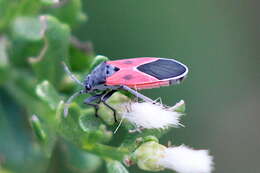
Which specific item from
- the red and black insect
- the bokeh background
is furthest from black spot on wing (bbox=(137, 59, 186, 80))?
the bokeh background

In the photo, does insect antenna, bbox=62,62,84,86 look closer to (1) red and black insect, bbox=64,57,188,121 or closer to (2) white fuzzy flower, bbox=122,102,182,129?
(1) red and black insect, bbox=64,57,188,121

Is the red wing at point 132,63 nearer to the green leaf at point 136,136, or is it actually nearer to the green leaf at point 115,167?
the green leaf at point 136,136

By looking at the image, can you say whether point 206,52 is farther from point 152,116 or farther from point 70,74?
point 152,116

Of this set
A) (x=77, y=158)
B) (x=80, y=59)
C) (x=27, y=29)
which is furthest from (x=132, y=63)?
(x=77, y=158)

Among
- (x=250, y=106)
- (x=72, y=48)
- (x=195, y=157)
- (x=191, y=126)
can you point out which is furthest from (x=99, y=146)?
(x=250, y=106)

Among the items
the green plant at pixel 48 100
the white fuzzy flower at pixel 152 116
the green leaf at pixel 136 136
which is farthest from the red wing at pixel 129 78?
the green leaf at pixel 136 136

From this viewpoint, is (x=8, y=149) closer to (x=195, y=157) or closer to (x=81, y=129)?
(x=81, y=129)
